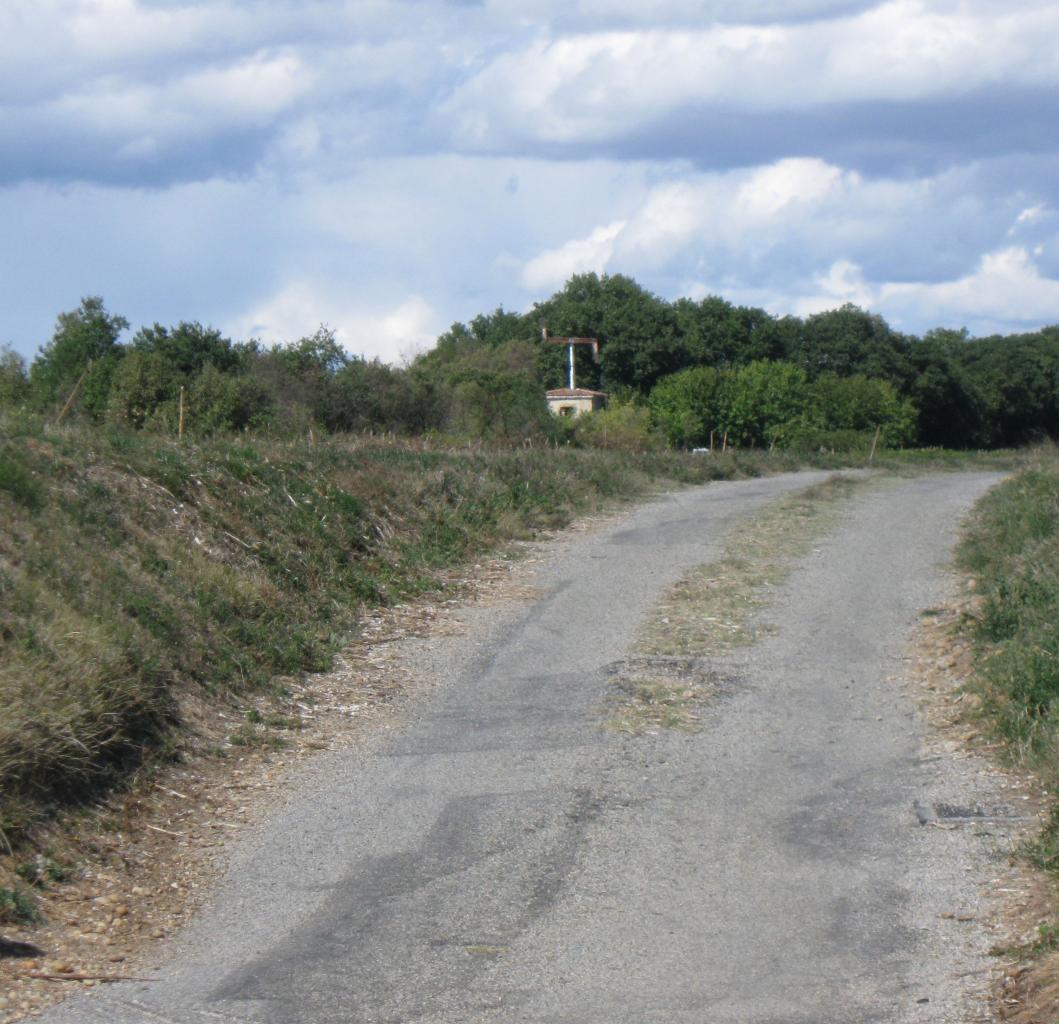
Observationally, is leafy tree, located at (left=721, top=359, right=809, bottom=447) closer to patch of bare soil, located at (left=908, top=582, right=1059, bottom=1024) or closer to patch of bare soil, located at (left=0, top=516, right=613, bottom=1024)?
patch of bare soil, located at (left=908, top=582, right=1059, bottom=1024)

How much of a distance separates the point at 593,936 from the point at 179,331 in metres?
31.4

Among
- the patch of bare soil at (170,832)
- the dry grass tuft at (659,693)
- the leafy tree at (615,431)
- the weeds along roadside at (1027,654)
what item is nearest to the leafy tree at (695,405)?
the leafy tree at (615,431)

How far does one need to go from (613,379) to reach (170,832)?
2788 inches

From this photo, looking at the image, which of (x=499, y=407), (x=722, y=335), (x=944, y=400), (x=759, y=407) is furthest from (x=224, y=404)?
(x=944, y=400)

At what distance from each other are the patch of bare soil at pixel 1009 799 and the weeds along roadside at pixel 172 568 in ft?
14.5

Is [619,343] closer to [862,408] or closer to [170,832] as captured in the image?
[862,408]

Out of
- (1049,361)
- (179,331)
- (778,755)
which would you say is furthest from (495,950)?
(1049,361)

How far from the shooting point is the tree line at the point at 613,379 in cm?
2894

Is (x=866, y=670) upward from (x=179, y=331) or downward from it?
downward

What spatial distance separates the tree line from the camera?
94.9 feet

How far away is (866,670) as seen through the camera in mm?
10859

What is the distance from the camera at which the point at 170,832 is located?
7.17 meters

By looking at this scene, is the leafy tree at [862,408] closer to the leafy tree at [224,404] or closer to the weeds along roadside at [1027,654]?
the leafy tree at [224,404]

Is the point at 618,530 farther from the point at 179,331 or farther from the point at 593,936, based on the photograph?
the point at 179,331
